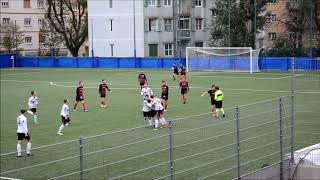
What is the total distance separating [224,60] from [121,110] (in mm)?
32467

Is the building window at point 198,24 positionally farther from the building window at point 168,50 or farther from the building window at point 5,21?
the building window at point 5,21

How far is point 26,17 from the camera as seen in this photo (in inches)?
3925

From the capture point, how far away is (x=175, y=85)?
46.6 metres

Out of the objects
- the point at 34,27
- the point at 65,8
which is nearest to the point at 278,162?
the point at 65,8

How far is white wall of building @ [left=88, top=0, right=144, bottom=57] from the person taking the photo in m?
81.5

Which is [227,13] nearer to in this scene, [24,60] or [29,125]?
[24,60]

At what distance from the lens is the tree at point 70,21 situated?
8888 cm

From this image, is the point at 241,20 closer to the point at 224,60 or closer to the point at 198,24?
the point at 224,60

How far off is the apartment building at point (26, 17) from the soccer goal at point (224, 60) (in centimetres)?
4022

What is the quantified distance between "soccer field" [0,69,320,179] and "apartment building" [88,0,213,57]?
22151 mm

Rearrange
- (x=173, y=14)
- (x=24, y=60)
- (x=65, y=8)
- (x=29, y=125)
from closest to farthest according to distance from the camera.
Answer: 1. (x=29, y=125)
2. (x=24, y=60)
3. (x=173, y=14)
4. (x=65, y=8)

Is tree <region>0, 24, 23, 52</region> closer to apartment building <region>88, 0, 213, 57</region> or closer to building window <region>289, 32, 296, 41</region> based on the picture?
apartment building <region>88, 0, 213, 57</region>

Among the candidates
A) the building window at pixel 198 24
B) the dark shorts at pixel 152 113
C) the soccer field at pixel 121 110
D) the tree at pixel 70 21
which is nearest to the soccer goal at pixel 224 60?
the soccer field at pixel 121 110

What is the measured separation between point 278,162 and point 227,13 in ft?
194
